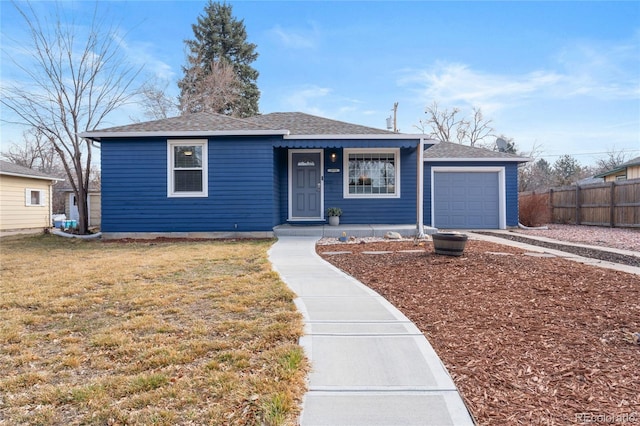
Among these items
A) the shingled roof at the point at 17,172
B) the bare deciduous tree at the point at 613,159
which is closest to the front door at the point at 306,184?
the shingled roof at the point at 17,172

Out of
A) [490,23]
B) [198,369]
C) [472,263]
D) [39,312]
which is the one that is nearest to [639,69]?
[490,23]

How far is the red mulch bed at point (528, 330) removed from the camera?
193cm

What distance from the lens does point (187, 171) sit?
9953mm

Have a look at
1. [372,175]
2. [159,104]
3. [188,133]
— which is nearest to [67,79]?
[188,133]

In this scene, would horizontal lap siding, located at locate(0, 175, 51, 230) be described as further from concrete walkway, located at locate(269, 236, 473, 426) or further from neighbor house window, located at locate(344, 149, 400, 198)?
concrete walkway, located at locate(269, 236, 473, 426)

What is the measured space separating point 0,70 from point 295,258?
12.6 metres

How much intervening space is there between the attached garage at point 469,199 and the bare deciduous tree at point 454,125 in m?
18.3

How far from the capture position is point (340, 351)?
2588 mm

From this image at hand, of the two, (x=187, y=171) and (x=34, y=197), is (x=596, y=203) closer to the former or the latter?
(x=187, y=171)

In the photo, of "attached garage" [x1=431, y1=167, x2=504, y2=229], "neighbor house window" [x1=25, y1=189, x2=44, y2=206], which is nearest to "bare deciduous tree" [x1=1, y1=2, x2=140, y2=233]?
"neighbor house window" [x1=25, y1=189, x2=44, y2=206]

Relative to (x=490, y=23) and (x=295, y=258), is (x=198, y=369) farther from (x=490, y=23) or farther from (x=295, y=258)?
(x=490, y=23)

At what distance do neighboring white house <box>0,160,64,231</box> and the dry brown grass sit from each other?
11.3 metres

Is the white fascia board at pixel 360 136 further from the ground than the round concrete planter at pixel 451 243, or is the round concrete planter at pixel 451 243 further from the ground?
the white fascia board at pixel 360 136

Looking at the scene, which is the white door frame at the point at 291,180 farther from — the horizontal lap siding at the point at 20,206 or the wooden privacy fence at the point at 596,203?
the horizontal lap siding at the point at 20,206
